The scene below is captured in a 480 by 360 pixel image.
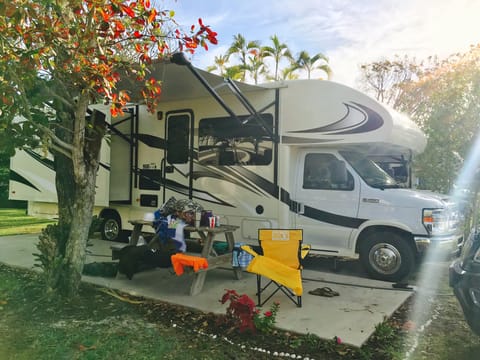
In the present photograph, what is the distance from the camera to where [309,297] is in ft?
17.8

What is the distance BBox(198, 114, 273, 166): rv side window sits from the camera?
279 inches

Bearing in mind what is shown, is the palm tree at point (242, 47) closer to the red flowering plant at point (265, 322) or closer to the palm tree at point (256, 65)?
the palm tree at point (256, 65)

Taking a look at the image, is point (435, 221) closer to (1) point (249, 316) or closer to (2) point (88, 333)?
(1) point (249, 316)

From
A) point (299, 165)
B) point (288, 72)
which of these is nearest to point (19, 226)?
point (299, 165)

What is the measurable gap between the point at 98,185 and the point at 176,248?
327 cm

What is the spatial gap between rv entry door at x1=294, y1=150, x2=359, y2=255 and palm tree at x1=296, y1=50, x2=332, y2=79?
15.5 m

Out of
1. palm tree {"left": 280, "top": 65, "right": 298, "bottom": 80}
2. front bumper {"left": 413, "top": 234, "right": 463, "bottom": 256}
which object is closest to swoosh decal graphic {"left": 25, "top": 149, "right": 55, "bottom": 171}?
front bumper {"left": 413, "top": 234, "right": 463, "bottom": 256}

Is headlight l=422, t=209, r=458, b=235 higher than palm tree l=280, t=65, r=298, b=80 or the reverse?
the reverse

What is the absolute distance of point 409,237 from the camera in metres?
6.32

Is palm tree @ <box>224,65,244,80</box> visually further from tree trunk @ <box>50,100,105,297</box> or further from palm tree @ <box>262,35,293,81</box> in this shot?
tree trunk @ <box>50,100,105,297</box>

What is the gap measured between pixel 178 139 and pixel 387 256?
163 inches

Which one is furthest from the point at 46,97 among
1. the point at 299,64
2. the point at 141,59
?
the point at 299,64

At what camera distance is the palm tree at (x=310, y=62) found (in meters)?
21.5

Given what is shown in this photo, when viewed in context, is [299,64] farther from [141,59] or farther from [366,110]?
[141,59]
